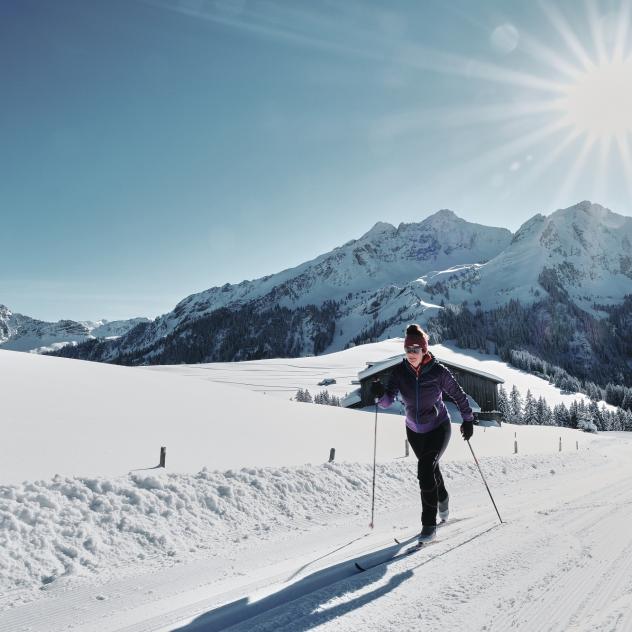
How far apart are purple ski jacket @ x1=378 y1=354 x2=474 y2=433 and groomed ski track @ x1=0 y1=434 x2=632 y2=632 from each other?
4.89 ft

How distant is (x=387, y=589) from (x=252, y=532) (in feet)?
11.0

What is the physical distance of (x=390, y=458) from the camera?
12.6m

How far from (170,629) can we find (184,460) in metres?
5.61

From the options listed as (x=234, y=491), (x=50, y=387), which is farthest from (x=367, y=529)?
(x=50, y=387)

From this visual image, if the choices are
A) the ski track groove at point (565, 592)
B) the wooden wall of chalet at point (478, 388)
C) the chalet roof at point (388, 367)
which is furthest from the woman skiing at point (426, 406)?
the wooden wall of chalet at point (478, 388)

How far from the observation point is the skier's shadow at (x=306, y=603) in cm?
341

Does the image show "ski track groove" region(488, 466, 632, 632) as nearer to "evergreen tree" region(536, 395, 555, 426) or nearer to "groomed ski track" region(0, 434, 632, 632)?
"groomed ski track" region(0, 434, 632, 632)

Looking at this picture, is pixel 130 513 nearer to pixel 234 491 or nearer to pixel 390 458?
pixel 234 491

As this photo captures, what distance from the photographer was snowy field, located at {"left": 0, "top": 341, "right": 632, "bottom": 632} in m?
3.67

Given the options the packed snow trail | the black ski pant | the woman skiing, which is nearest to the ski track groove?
the packed snow trail

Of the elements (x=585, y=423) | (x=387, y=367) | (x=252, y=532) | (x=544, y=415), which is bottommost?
(x=585, y=423)

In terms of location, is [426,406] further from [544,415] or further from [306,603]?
[544,415]

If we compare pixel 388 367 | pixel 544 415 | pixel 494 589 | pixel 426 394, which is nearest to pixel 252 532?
pixel 426 394

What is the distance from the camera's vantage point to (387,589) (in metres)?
3.97
